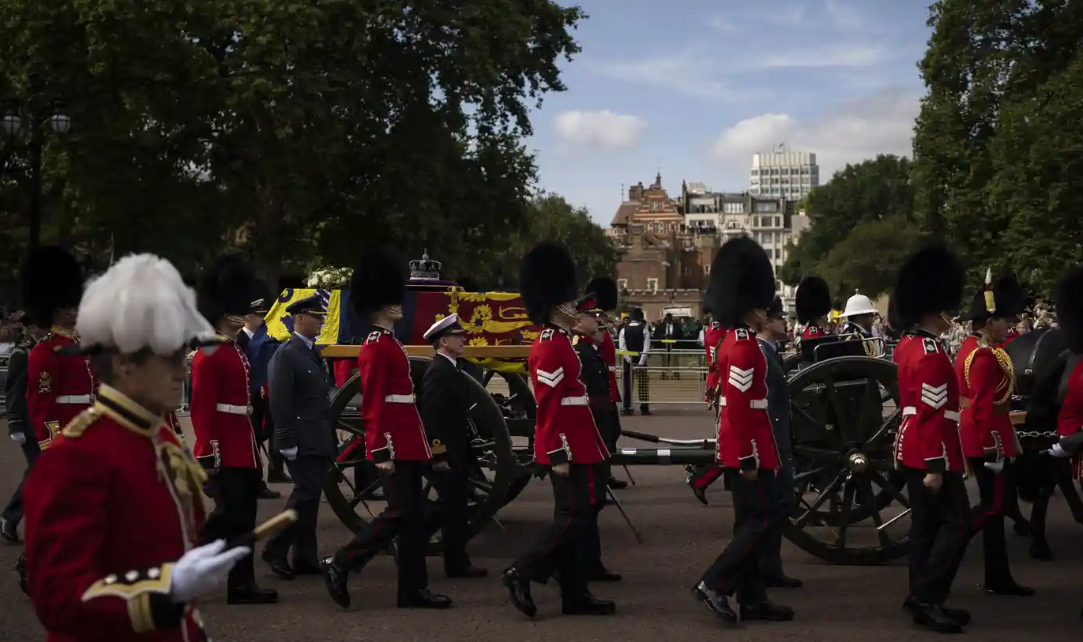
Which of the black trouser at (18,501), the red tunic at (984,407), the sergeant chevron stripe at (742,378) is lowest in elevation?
the black trouser at (18,501)

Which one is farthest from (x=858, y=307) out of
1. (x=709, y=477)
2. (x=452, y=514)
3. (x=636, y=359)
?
(x=636, y=359)

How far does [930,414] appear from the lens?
7.16 meters

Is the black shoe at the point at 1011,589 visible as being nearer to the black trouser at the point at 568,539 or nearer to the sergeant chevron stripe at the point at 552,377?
the black trouser at the point at 568,539

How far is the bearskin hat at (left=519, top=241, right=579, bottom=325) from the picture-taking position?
8.12m

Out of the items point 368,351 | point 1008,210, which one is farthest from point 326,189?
point 368,351

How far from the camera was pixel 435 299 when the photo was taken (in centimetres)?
1022

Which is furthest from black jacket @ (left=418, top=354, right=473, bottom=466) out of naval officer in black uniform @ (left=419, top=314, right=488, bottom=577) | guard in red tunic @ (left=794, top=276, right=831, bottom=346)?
guard in red tunic @ (left=794, top=276, right=831, bottom=346)

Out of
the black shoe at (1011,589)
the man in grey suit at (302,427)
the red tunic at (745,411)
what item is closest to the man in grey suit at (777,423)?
the red tunic at (745,411)

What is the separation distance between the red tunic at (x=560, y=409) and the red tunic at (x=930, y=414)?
158cm

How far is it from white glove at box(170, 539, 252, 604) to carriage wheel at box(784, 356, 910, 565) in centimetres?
619

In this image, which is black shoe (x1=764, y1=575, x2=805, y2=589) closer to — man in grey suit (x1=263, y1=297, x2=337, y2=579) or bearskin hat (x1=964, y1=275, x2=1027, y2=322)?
bearskin hat (x1=964, y1=275, x2=1027, y2=322)

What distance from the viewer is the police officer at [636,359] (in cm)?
2130

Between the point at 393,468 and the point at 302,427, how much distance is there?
1.02m

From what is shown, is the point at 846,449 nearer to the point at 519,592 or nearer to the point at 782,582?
the point at 782,582
